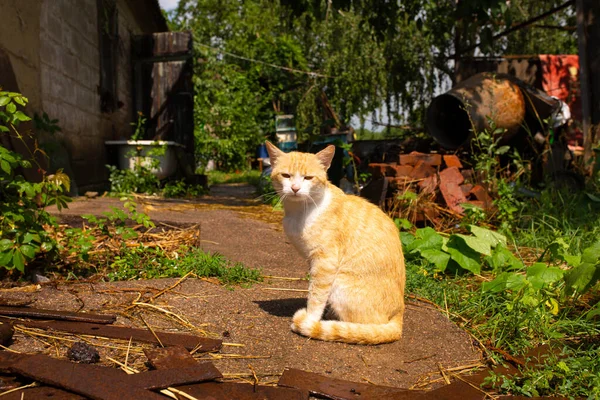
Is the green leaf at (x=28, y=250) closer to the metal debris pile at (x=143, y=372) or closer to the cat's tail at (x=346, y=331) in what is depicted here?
the metal debris pile at (x=143, y=372)

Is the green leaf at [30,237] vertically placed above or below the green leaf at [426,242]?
above

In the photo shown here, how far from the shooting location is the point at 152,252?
3.79 metres

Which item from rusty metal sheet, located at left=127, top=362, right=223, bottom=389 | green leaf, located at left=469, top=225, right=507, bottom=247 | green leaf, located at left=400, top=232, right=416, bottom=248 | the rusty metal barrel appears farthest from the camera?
the rusty metal barrel

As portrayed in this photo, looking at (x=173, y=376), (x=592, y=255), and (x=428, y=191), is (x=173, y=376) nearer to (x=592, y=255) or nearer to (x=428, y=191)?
(x=592, y=255)

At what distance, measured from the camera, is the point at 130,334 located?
7.43 feet

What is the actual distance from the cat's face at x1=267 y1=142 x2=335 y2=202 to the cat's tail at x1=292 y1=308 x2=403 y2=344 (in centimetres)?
61

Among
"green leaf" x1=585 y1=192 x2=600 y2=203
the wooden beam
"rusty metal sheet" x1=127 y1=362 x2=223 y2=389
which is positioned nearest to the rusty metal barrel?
the wooden beam

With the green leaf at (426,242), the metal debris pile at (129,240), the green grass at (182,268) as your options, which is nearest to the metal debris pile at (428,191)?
the green leaf at (426,242)

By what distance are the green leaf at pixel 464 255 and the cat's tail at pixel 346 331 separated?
50.6 inches

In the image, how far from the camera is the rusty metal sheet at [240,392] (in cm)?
180

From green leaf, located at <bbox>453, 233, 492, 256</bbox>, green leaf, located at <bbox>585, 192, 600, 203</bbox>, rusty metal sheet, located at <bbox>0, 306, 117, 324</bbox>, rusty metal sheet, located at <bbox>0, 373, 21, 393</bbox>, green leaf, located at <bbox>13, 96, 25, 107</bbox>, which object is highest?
green leaf, located at <bbox>13, 96, 25, 107</bbox>

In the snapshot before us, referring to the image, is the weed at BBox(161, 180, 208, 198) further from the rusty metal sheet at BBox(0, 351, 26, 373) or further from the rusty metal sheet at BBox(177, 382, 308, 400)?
the rusty metal sheet at BBox(177, 382, 308, 400)

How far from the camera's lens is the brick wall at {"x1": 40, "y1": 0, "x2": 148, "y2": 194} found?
579 centimetres

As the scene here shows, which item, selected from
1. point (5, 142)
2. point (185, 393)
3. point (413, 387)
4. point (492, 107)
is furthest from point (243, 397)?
point (492, 107)
